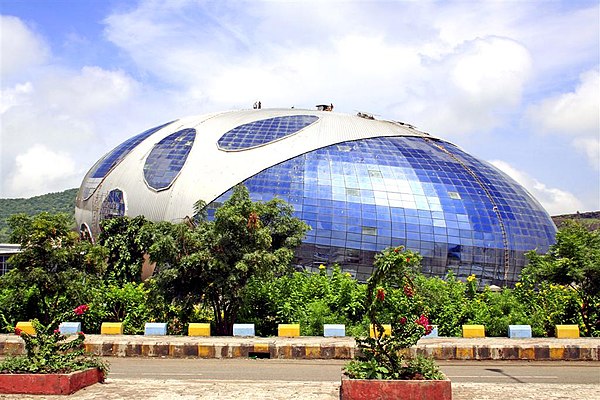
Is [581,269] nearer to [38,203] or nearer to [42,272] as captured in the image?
[42,272]

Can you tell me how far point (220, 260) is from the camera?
22.1m

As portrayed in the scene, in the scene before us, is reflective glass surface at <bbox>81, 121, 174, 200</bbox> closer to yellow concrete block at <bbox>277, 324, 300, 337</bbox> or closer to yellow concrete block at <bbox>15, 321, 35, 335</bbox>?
yellow concrete block at <bbox>15, 321, 35, 335</bbox>

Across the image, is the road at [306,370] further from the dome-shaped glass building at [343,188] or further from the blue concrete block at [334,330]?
the dome-shaped glass building at [343,188]

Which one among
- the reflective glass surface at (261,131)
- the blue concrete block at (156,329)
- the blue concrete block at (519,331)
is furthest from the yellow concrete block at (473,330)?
the reflective glass surface at (261,131)

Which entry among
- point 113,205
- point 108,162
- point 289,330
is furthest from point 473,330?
point 108,162

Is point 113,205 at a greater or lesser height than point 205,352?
greater

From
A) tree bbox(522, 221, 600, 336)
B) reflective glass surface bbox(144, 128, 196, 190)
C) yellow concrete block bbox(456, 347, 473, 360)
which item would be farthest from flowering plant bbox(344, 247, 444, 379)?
reflective glass surface bbox(144, 128, 196, 190)

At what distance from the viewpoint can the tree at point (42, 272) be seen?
22.9m

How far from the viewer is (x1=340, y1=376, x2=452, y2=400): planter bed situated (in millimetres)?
9492

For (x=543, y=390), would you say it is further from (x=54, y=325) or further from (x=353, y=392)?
(x=54, y=325)

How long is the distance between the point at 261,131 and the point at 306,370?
81.2 ft

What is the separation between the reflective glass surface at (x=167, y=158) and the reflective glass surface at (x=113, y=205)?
83.6 inches

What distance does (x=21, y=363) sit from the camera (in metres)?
10.7

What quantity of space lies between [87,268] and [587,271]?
1824 centimetres
